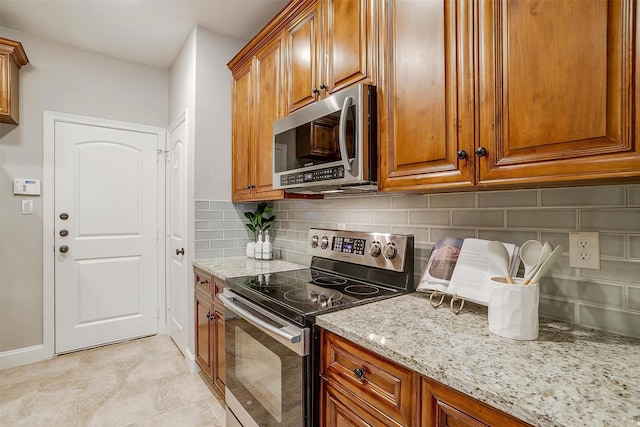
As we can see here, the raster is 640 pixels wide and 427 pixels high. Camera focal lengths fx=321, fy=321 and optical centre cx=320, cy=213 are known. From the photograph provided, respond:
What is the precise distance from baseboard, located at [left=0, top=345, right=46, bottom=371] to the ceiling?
8.50 feet

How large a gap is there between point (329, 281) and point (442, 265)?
0.63 m

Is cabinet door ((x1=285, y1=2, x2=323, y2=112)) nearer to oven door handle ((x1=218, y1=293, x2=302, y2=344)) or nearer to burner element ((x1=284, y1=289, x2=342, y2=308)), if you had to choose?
burner element ((x1=284, y1=289, x2=342, y2=308))

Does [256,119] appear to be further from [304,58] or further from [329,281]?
[329,281]

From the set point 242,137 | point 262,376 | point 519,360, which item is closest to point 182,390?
point 262,376

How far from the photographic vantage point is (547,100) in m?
0.84

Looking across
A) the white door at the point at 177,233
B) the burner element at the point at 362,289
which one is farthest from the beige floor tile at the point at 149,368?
the burner element at the point at 362,289

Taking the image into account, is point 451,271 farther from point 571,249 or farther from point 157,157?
point 157,157

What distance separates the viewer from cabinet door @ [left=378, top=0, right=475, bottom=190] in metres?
1.03

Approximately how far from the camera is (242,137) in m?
2.46

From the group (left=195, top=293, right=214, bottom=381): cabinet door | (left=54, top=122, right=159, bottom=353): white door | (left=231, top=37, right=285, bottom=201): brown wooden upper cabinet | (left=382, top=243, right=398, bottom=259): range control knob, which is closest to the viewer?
(left=382, top=243, right=398, bottom=259): range control knob

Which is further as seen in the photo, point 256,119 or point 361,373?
point 256,119

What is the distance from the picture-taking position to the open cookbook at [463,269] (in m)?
1.12

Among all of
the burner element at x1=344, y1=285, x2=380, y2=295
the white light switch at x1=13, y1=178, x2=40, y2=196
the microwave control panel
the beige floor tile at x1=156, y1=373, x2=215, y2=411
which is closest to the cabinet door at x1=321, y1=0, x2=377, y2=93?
the microwave control panel

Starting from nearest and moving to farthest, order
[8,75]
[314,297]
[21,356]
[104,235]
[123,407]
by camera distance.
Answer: [314,297]
[123,407]
[8,75]
[21,356]
[104,235]
